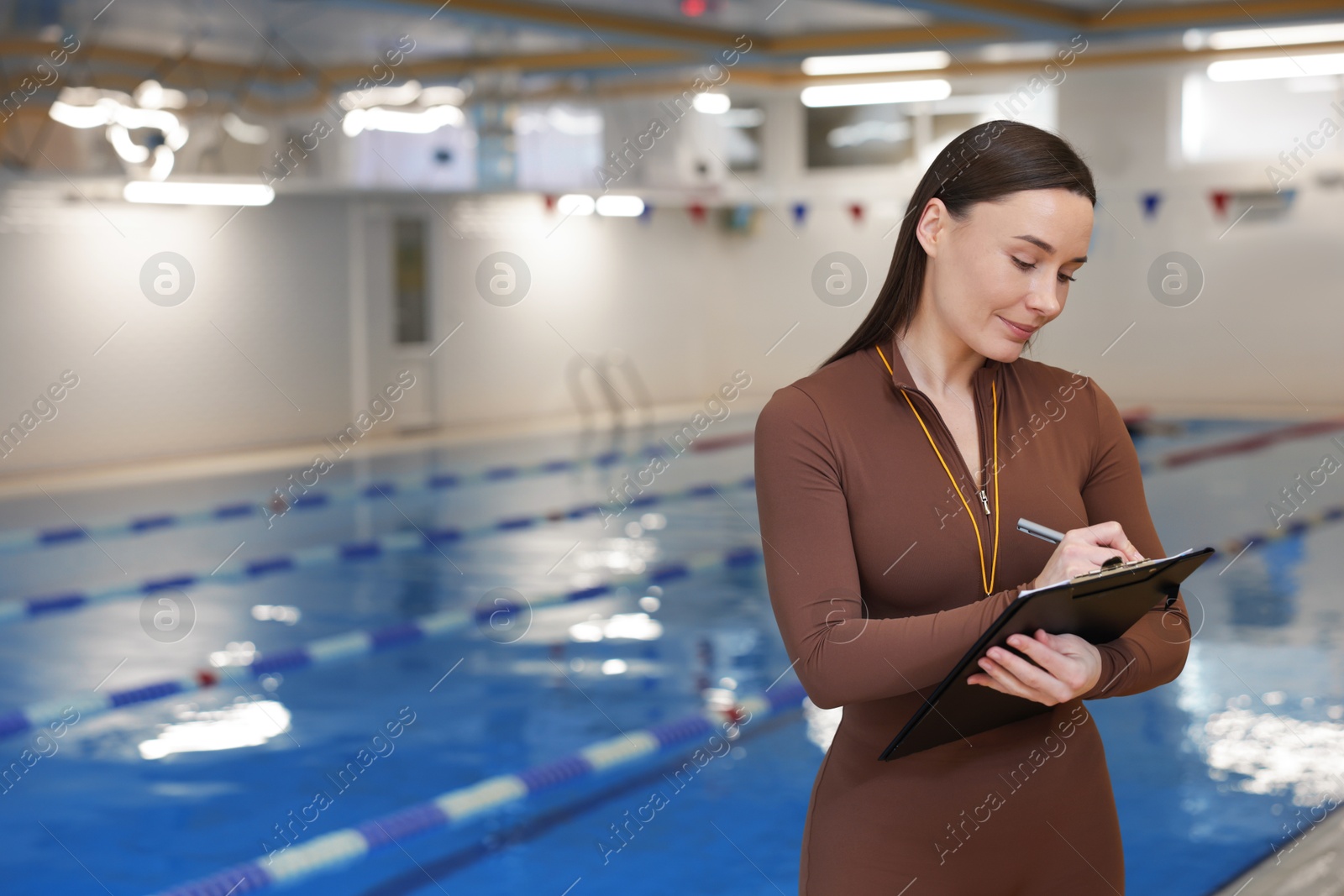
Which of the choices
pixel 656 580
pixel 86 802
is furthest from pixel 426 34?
pixel 86 802

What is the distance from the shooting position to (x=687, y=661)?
495cm

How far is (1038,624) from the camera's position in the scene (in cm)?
116

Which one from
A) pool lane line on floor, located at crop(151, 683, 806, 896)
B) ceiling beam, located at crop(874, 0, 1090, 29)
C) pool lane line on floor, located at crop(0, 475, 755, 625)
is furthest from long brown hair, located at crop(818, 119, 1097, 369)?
ceiling beam, located at crop(874, 0, 1090, 29)

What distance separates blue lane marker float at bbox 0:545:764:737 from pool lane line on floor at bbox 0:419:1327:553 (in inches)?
42.1

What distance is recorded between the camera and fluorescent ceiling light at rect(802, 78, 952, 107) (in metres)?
14.3

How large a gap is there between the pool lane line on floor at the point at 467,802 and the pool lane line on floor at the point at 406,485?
1.68 m

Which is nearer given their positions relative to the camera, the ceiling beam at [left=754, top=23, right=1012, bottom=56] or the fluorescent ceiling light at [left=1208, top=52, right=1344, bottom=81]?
the ceiling beam at [left=754, top=23, right=1012, bottom=56]

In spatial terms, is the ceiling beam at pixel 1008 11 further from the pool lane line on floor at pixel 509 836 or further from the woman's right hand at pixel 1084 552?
the woman's right hand at pixel 1084 552

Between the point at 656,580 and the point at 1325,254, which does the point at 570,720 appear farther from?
the point at 1325,254

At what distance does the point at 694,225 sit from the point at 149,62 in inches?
337

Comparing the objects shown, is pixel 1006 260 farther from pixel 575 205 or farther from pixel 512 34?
pixel 575 205

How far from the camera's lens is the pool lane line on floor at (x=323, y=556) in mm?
5727

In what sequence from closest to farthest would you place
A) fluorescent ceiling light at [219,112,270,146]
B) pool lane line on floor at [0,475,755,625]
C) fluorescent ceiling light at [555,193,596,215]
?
1. pool lane line on floor at [0,475,755,625]
2. fluorescent ceiling light at [219,112,270,146]
3. fluorescent ceiling light at [555,193,596,215]

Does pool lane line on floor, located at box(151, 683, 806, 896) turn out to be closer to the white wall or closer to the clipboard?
the clipboard
